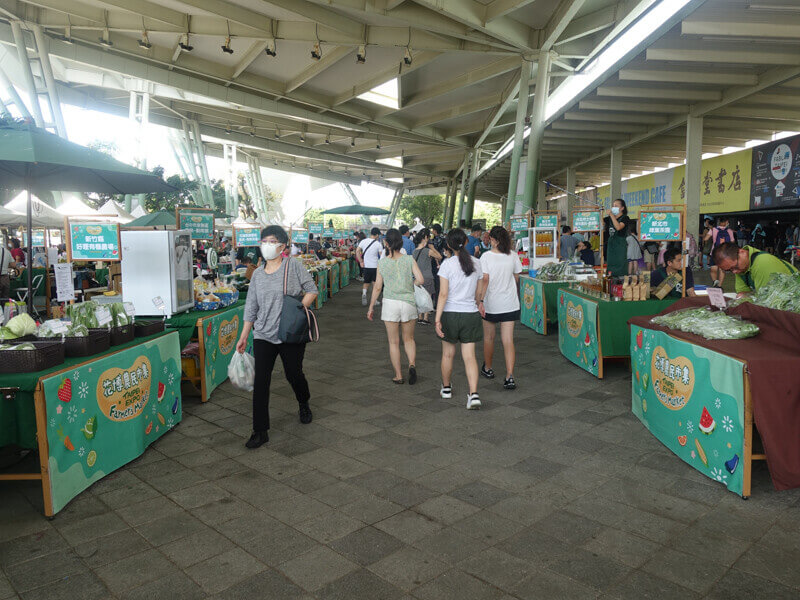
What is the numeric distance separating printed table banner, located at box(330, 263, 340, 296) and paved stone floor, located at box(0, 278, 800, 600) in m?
9.77

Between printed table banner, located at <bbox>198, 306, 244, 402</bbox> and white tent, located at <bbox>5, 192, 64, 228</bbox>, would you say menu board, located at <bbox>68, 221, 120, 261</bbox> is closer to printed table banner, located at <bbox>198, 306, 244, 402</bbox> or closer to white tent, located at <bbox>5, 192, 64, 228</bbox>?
printed table banner, located at <bbox>198, 306, 244, 402</bbox>

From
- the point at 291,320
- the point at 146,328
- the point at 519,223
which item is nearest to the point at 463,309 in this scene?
the point at 291,320

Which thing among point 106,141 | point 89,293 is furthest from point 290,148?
point 89,293

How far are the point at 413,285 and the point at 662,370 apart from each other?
255 cm

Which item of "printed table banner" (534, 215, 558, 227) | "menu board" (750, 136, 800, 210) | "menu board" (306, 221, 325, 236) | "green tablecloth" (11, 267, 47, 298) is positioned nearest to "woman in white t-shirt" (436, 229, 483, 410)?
"printed table banner" (534, 215, 558, 227)

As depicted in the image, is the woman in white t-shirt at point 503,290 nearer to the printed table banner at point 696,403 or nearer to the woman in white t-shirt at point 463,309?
the woman in white t-shirt at point 463,309

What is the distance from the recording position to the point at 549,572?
99.7 inches

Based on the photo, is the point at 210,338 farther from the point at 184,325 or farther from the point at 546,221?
the point at 546,221

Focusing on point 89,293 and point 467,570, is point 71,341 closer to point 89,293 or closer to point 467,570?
point 467,570

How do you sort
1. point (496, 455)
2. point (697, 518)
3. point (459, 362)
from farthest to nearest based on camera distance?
point (459, 362) → point (496, 455) → point (697, 518)

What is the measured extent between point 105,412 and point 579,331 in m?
4.85

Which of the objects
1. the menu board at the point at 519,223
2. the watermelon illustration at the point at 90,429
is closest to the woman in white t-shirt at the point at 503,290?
the watermelon illustration at the point at 90,429

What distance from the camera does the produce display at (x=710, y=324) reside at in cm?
357

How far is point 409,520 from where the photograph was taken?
9.96 feet
